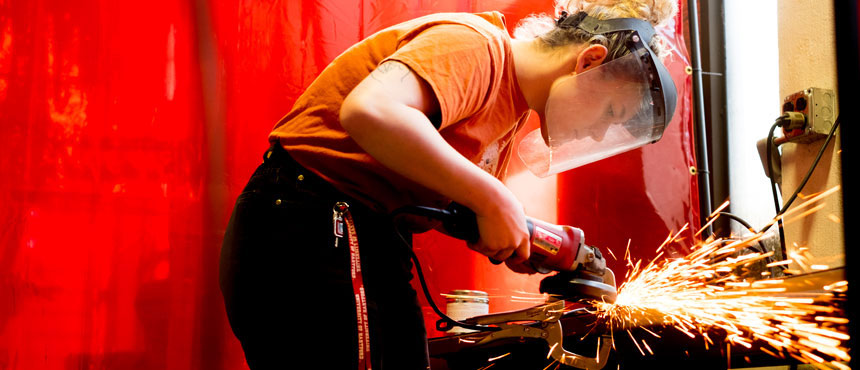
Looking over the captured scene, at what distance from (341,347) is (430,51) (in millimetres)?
476

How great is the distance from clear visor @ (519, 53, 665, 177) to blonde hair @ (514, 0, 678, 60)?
6cm

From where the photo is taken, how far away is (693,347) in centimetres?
127

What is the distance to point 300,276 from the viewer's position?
3.73 feet

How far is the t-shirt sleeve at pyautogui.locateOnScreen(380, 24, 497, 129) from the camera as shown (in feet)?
3.59

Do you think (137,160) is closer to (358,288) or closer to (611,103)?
(358,288)

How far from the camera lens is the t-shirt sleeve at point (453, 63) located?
1.09 m

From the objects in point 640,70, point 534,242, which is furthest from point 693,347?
point 640,70

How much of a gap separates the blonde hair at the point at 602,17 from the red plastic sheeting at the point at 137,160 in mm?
845

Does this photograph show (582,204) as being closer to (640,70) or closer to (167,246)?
(640,70)

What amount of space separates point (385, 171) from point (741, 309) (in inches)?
31.1

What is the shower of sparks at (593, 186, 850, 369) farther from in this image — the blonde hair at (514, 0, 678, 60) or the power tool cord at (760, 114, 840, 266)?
the blonde hair at (514, 0, 678, 60)

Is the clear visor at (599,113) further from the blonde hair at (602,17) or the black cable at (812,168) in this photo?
the black cable at (812,168)

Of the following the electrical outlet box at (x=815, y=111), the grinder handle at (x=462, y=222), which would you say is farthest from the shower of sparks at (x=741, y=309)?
the grinder handle at (x=462, y=222)

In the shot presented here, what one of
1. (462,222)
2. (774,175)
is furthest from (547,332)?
(774,175)
